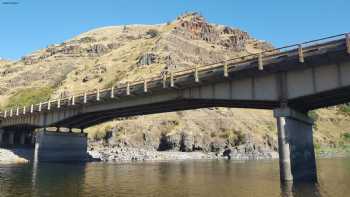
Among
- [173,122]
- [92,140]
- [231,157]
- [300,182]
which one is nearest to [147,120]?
[173,122]

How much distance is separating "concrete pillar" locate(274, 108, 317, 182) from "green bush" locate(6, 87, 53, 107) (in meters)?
140

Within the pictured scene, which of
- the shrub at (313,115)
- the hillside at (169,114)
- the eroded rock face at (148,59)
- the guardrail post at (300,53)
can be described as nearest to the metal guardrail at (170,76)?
the guardrail post at (300,53)

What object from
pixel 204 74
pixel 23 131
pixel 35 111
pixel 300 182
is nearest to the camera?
pixel 300 182

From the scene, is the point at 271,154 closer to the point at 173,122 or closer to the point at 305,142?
the point at 173,122

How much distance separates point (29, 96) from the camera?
168 meters

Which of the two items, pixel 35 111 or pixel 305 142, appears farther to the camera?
pixel 35 111

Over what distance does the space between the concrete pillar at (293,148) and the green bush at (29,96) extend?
458 ft

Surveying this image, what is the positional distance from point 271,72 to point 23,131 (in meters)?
80.0

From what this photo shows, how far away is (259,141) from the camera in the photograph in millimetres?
111250

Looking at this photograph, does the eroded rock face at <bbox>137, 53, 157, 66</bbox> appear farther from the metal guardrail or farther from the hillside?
the metal guardrail

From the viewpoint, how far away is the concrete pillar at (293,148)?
33.8m

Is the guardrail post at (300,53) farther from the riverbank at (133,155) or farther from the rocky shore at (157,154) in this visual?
the rocky shore at (157,154)

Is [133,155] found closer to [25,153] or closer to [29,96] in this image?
[25,153]

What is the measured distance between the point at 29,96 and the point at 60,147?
103 m
